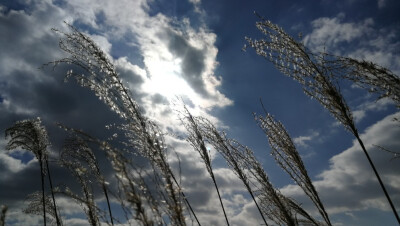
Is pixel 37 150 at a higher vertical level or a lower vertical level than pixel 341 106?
higher

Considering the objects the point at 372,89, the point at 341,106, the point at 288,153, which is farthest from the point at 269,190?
the point at 372,89

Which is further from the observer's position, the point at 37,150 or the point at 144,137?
the point at 37,150

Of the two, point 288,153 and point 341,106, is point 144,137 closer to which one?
point 288,153

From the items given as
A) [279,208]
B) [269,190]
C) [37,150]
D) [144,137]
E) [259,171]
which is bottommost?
[279,208]

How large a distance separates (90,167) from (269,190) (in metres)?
3.88

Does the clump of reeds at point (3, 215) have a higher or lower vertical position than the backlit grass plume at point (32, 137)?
lower

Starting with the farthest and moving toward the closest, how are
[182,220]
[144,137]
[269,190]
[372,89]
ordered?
1. [269,190]
2. [372,89]
3. [144,137]
4. [182,220]

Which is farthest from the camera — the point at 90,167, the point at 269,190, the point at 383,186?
the point at 90,167

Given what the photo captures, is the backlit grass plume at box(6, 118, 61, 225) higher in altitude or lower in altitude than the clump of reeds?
Result: higher

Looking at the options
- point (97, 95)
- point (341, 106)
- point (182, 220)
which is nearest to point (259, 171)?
point (341, 106)

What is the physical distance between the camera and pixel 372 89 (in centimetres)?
335

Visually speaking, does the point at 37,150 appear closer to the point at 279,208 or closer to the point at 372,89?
the point at 279,208

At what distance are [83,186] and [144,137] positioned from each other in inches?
156

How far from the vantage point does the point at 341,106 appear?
3.74 m
